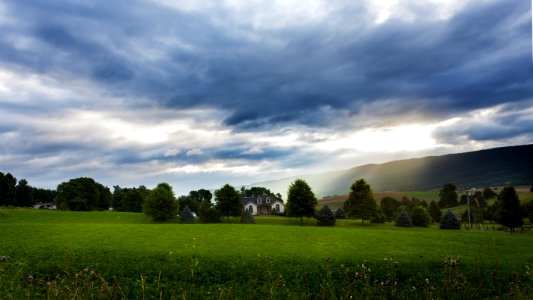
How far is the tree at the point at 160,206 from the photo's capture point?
2618 inches

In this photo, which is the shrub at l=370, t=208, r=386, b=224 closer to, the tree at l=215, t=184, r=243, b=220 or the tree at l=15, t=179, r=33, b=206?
the tree at l=215, t=184, r=243, b=220

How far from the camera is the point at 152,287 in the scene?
14.1m

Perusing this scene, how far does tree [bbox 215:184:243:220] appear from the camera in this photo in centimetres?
6944

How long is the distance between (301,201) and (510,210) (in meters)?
36.9

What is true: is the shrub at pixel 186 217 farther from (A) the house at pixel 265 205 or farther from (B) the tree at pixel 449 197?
(B) the tree at pixel 449 197

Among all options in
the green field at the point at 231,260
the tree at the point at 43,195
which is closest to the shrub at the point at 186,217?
the green field at the point at 231,260

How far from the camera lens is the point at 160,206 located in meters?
66.8

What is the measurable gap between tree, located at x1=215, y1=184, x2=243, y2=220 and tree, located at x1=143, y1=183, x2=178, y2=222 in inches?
326

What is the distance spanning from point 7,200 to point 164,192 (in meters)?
65.4

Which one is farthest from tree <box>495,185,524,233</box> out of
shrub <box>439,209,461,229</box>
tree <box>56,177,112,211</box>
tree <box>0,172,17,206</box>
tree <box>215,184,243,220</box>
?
tree <box>0,172,17,206</box>

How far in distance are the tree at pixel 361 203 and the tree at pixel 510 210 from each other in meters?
22.2

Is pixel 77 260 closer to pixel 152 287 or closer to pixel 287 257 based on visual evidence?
pixel 152 287

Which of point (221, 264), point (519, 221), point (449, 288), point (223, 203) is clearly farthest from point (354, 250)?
point (519, 221)

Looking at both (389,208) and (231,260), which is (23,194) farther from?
(231,260)
